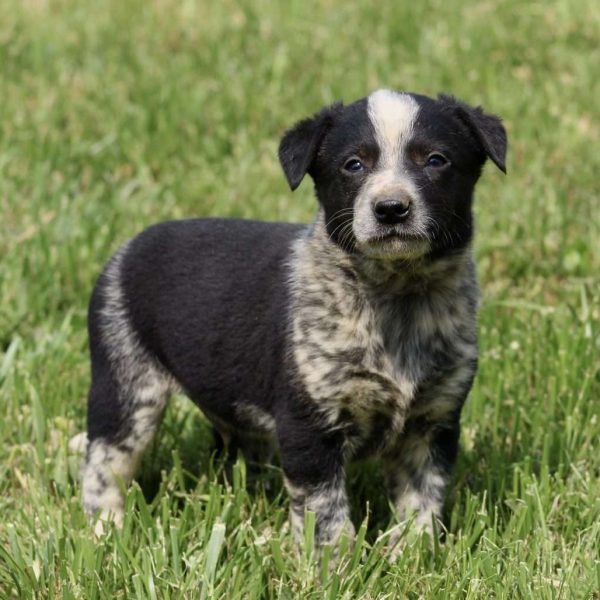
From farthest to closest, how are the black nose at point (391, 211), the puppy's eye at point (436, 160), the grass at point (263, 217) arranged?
the puppy's eye at point (436, 160) < the grass at point (263, 217) < the black nose at point (391, 211)

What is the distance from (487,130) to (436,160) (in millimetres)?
260

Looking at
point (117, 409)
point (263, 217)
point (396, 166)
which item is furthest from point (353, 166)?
point (263, 217)

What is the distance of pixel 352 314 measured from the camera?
176 inches

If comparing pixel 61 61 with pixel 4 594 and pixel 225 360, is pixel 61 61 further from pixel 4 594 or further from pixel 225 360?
pixel 4 594

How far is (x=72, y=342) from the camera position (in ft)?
20.6

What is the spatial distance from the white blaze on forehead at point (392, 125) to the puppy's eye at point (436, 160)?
0.34ft

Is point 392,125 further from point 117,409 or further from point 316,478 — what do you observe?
point 117,409

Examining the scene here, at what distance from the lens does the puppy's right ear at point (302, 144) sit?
4480 mm

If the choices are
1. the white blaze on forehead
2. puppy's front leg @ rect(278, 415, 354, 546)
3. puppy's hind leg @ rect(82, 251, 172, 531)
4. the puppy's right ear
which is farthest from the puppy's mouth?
puppy's hind leg @ rect(82, 251, 172, 531)

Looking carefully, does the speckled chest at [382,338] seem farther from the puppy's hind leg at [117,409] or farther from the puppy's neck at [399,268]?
the puppy's hind leg at [117,409]

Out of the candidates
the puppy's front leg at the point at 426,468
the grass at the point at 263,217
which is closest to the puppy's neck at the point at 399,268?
the puppy's front leg at the point at 426,468

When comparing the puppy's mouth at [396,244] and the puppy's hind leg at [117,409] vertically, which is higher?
the puppy's mouth at [396,244]

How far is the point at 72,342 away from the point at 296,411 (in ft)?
7.28

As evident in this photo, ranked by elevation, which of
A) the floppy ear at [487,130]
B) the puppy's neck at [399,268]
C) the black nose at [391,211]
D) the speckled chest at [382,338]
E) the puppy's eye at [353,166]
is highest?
the floppy ear at [487,130]
